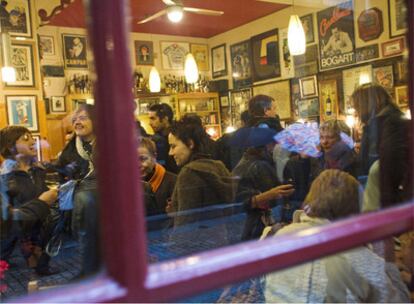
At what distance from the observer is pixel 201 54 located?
6629 mm

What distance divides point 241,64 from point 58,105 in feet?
8.39

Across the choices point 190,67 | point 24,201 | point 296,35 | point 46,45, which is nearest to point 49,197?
point 24,201

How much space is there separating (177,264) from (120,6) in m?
0.34

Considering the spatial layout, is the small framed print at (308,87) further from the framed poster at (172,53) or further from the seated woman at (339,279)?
the seated woman at (339,279)

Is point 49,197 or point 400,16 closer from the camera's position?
point 400,16

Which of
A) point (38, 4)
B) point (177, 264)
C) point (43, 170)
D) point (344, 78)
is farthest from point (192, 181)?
point (38, 4)

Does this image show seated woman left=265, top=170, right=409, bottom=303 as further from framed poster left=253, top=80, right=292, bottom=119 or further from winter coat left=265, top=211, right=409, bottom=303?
framed poster left=253, top=80, right=292, bottom=119

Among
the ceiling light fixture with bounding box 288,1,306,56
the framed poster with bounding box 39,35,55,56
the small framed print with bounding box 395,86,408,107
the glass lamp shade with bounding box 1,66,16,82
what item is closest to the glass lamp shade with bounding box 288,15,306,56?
the ceiling light fixture with bounding box 288,1,306,56

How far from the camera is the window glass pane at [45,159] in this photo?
3.82ft

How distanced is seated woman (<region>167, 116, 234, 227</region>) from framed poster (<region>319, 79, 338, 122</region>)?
8.91 ft

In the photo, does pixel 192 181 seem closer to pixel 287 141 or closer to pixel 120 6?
pixel 287 141

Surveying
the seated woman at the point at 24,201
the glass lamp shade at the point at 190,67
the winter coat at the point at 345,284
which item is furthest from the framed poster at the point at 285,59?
the winter coat at the point at 345,284

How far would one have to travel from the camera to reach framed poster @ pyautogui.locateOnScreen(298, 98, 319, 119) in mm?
5320

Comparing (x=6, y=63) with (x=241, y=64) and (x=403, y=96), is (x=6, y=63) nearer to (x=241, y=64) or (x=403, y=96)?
(x=241, y=64)
